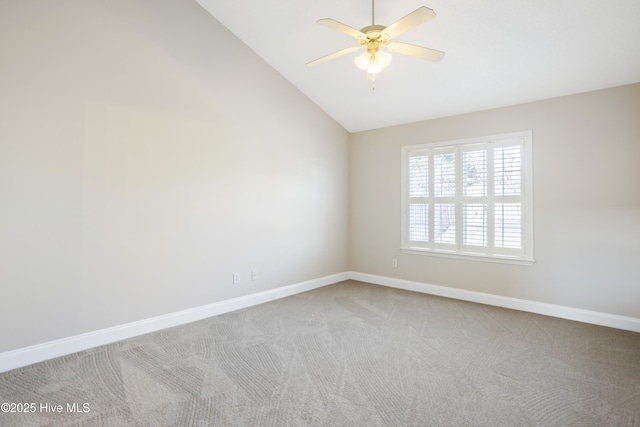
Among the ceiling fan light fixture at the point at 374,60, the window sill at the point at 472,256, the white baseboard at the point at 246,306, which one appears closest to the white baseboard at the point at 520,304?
the white baseboard at the point at 246,306

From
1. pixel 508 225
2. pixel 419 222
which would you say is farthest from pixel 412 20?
pixel 419 222

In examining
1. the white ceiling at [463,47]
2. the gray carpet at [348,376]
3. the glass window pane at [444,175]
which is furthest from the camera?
the glass window pane at [444,175]

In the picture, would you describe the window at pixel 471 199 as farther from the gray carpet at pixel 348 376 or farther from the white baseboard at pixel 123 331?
the white baseboard at pixel 123 331

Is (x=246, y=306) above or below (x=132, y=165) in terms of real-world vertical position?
below

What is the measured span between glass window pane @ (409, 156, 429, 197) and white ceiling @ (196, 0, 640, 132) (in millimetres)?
669

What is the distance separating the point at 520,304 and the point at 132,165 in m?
4.68

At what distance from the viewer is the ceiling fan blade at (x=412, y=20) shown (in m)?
2.09

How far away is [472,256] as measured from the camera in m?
4.51

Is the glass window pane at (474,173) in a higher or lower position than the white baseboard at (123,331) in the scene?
higher

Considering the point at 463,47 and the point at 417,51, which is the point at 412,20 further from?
the point at 463,47

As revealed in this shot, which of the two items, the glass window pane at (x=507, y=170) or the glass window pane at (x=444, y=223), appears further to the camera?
the glass window pane at (x=444, y=223)

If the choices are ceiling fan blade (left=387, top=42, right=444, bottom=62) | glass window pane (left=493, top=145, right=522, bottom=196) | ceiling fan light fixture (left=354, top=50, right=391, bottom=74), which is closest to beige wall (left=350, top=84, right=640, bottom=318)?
glass window pane (left=493, top=145, right=522, bottom=196)

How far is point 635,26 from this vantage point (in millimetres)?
2824

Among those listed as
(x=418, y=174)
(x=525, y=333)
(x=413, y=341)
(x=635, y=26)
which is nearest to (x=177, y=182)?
(x=413, y=341)
